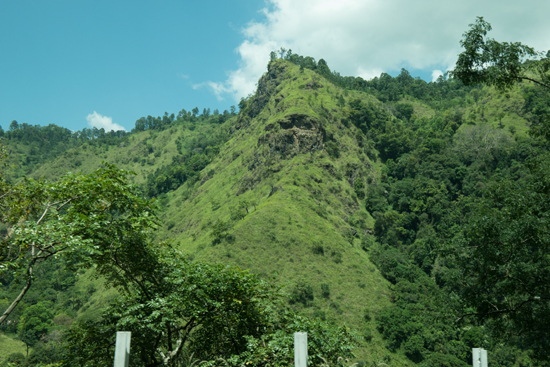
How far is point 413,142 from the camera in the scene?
4082 inches

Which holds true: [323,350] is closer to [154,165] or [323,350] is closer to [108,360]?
[108,360]

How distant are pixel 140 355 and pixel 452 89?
157 metres

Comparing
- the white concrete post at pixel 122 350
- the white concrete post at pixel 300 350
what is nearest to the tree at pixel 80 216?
the white concrete post at pixel 122 350

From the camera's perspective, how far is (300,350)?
15.8ft

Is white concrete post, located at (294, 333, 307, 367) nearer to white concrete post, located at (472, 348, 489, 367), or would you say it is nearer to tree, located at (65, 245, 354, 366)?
white concrete post, located at (472, 348, 489, 367)

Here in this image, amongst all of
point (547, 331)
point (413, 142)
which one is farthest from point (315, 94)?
point (547, 331)

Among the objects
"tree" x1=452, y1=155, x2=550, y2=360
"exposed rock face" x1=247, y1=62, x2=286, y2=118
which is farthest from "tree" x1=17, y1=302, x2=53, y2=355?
"exposed rock face" x1=247, y1=62, x2=286, y2=118

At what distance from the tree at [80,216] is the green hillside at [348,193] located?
27402mm

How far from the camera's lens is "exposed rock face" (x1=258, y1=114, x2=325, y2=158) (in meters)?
90.6

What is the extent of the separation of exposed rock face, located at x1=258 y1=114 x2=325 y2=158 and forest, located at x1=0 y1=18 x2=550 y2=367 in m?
0.41

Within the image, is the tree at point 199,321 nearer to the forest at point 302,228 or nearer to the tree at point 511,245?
the forest at point 302,228

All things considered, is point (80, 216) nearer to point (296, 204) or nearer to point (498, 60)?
point (498, 60)

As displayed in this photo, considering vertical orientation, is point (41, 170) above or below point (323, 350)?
above

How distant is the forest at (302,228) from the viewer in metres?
9.20
